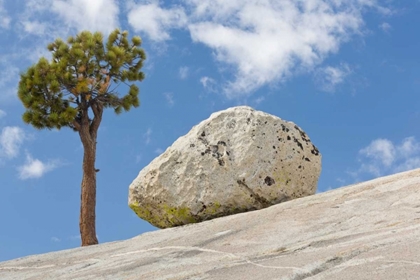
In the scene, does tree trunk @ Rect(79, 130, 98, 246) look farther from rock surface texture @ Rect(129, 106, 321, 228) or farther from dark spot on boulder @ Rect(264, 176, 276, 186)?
dark spot on boulder @ Rect(264, 176, 276, 186)

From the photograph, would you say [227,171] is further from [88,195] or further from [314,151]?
[88,195]

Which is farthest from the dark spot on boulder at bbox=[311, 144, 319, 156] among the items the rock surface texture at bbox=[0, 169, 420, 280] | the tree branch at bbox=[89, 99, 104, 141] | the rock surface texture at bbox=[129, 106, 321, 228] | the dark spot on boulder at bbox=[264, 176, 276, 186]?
the tree branch at bbox=[89, 99, 104, 141]

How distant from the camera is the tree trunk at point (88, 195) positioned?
18.4 m

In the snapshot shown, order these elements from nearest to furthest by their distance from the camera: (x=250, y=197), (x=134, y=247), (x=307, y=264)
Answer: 1. (x=307, y=264)
2. (x=134, y=247)
3. (x=250, y=197)

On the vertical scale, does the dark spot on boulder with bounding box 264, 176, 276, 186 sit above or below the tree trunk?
below

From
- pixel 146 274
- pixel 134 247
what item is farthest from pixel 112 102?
pixel 146 274

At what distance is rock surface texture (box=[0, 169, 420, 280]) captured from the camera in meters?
6.65

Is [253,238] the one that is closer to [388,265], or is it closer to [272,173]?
[388,265]

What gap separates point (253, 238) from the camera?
9.29 meters

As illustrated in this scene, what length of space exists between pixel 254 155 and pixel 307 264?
7.00m

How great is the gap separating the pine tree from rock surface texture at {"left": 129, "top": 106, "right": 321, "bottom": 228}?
195 inches

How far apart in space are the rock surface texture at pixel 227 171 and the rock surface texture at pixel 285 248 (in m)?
1.74

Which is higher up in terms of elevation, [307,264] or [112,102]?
[112,102]

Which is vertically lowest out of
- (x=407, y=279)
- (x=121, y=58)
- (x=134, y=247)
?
(x=407, y=279)
